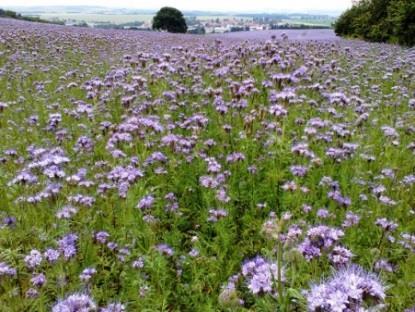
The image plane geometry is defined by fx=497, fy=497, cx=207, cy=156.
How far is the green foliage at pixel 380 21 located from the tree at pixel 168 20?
13474 mm

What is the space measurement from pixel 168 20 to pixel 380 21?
57.2ft

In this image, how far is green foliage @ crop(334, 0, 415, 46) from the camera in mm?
17828

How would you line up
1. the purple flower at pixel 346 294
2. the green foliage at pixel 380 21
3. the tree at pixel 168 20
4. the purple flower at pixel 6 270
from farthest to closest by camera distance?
the tree at pixel 168 20
the green foliage at pixel 380 21
the purple flower at pixel 6 270
the purple flower at pixel 346 294

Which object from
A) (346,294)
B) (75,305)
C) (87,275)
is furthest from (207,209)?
(346,294)

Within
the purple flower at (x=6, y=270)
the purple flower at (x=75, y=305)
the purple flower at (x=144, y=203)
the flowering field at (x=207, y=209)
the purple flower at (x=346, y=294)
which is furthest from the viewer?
the purple flower at (x=144, y=203)

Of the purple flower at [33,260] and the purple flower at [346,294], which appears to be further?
the purple flower at [33,260]

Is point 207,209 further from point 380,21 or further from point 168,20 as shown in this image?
point 168,20

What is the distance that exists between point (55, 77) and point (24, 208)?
5768 mm

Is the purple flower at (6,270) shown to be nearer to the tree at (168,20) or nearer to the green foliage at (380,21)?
the green foliage at (380,21)

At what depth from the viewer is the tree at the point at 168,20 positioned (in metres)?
34.3

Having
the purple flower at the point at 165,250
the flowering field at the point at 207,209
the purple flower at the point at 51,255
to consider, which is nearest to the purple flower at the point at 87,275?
the flowering field at the point at 207,209

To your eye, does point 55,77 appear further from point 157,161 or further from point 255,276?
point 255,276

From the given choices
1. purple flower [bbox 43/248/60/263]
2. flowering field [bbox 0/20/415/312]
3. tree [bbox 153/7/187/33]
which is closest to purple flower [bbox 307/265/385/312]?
flowering field [bbox 0/20/415/312]

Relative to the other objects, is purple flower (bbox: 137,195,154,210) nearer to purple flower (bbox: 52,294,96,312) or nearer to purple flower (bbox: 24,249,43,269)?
purple flower (bbox: 24,249,43,269)
